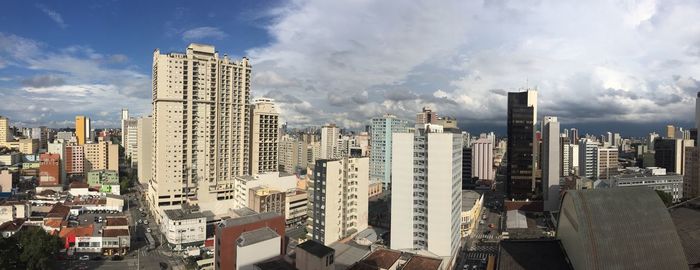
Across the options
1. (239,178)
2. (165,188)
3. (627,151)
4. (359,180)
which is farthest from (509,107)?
(627,151)

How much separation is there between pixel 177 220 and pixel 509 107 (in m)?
36.4

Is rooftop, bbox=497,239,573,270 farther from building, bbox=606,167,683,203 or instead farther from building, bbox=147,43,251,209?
building, bbox=606,167,683,203

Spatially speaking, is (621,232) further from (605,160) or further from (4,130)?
(4,130)

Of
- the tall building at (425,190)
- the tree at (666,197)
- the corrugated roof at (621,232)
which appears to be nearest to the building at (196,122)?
the tall building at (425,190)

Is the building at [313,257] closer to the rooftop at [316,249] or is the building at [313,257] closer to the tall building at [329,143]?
the rooftop at [316,249]

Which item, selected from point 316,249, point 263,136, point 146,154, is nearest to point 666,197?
point 316,249

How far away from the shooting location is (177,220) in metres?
32.2

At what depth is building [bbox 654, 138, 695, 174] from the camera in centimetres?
6250

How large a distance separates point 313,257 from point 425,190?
37.6 feet

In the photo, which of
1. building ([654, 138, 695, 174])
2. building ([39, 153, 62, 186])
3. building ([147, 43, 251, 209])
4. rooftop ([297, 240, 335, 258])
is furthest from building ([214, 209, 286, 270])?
building ([654, 138, 695, 174])

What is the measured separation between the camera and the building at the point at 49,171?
52.5 meters

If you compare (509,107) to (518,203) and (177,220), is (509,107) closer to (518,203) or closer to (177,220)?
(518,203)

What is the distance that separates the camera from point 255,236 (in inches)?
800

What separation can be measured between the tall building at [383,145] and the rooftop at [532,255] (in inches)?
1591
